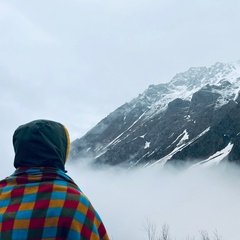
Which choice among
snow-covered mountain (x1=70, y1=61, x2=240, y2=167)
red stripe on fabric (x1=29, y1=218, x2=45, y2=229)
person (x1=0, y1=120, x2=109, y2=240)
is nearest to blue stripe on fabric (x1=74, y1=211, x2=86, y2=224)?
person (x1=0, y1=120, x2=109, y2=240)

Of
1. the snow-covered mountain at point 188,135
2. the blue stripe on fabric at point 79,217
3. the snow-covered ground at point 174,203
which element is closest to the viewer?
the blue stripe on fabric at point 79,217

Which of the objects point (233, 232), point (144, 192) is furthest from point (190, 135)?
point (233, 232)

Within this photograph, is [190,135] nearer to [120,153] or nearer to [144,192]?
[144,192]

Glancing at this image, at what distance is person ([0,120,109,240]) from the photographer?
2826 millimetres

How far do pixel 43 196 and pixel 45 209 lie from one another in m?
0.10

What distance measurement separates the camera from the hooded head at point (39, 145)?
3006mm

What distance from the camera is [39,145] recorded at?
300 cm

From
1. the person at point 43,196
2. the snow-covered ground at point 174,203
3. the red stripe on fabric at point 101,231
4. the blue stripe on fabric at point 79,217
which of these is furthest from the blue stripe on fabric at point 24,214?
the snow-covered ground at point 174,203

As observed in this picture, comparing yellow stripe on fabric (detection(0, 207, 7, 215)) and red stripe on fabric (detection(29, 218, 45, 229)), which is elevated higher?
yellow stripe on fabric (detection(0, 207, 7, 215))

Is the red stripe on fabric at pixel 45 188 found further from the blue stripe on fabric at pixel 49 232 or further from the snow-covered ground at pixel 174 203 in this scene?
the snow-covered ground at pixel 174 203

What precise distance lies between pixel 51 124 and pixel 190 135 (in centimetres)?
14914

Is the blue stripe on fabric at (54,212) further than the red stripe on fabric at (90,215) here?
No

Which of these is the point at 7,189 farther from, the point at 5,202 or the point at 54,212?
the point at 54,212

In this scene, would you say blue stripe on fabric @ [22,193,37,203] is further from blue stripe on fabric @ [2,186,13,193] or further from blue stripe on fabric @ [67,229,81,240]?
blue stripe on fabric @ [67,229,81,240]
